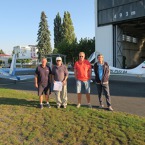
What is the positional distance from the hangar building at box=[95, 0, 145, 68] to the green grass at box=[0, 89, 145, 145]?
17.7 metres

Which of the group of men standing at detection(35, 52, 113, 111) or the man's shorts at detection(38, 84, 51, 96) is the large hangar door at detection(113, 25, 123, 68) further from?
the man's shorts at detection(38, 84, 51, 96)

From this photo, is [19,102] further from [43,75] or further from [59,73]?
[59,73]

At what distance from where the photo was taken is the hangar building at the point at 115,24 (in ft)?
76.1

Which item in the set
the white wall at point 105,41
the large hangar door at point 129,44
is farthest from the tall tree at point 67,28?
the white wall at point 105,41

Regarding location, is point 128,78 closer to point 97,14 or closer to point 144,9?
point 144,9

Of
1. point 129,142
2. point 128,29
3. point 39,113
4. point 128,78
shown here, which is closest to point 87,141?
point 129,142

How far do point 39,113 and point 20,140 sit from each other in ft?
6.88

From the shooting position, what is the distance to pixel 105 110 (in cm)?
756

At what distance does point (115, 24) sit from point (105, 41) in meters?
2.07

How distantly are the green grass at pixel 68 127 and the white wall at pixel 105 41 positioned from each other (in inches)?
738

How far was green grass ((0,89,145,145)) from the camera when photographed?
505 cm

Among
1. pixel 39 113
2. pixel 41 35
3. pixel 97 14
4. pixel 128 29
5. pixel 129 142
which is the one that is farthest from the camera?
pixel 41 35

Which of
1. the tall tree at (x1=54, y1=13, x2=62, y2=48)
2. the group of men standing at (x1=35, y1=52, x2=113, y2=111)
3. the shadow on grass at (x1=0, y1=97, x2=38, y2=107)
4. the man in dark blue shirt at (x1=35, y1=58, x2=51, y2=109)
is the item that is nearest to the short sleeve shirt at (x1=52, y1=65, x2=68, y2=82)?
the group of men standing at (x1=35, y1=52, x2=113, y2=111)

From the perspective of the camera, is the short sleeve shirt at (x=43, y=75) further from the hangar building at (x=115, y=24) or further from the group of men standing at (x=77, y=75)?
the hangar building at (x=115, y=24)
